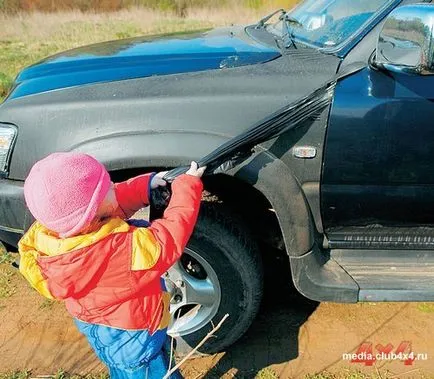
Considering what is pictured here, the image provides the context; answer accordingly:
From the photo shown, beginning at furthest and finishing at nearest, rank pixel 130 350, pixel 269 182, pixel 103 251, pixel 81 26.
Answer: pixel 81 26 → pixel 269 182 → pixel 130 350 → pixel 103 251

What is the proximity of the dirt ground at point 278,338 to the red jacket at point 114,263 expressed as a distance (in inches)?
39.0

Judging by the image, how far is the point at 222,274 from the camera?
2.44m

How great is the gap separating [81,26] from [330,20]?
17998 mm

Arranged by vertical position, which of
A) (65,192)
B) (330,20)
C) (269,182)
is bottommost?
(269,182)

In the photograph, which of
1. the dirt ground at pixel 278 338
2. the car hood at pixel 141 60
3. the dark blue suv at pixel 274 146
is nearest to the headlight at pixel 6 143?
the dark blue suv at pixel 274 146

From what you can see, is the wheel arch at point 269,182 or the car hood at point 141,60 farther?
the car hood at point 141,60

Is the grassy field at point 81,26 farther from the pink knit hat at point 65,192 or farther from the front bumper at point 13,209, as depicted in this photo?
the pink knit hat at point 65,192

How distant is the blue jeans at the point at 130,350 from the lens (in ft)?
6.11

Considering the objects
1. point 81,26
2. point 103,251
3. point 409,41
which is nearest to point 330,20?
point 409,41

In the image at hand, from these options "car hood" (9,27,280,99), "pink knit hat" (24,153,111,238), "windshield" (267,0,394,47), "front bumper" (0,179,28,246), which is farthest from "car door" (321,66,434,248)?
"front bumper" (0,179,28,246)

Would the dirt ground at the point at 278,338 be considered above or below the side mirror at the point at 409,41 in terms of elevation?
below

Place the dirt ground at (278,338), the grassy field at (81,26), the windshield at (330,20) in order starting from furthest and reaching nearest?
the grassy field at (81,26), the dirt ground at (278,338), the windshield at (330,20)

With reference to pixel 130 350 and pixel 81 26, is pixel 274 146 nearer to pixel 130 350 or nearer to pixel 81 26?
pixel 130 350

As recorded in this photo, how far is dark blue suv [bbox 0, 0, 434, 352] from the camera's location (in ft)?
7.16
